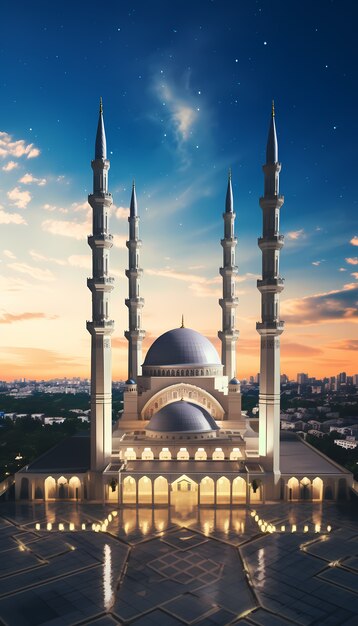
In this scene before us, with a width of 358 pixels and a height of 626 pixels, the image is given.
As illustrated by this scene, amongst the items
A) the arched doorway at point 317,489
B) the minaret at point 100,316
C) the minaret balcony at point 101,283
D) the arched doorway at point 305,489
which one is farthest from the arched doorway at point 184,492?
the minaret balcony at point 101,283

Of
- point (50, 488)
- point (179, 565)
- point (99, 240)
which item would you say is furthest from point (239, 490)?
point (99, 240)

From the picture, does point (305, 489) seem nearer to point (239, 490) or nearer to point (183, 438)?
point (239, 490)

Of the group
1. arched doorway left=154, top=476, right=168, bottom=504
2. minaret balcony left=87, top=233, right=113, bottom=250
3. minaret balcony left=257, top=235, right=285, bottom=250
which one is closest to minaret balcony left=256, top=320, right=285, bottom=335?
minaret balcony left=257, top=235, right=285, bottom=250

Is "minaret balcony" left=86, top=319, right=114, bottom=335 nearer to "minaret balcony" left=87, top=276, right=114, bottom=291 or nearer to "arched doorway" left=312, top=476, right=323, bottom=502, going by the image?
"minaret balcony" left=87, top=276, right=114, bottom=291

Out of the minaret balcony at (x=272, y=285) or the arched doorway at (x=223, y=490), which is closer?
the arched doorway at (x=223, y=490)

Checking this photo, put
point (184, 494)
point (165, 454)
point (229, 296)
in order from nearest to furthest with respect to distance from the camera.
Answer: point (184, 494) < point (165, 454) < point (229, 296)

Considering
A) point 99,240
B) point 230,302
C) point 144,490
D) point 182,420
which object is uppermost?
point 99,240

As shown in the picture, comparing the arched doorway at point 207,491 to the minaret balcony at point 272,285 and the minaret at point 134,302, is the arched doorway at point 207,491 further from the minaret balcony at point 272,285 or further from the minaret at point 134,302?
the minaret at point 134,302
